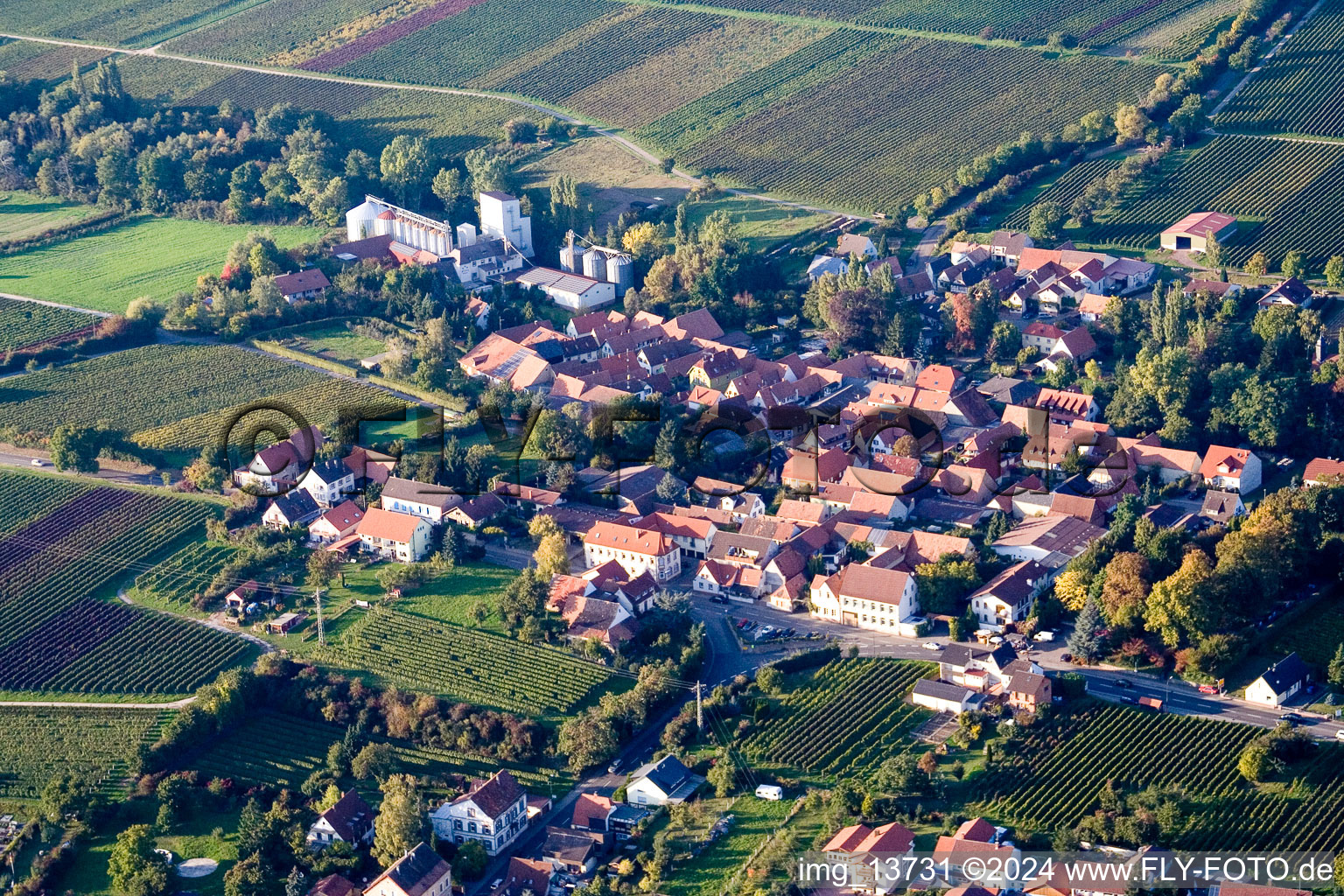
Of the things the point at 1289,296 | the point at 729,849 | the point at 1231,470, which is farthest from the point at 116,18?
the point at 729,849

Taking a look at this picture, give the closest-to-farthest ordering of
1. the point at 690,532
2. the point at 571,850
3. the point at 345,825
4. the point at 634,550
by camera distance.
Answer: the point at 571,850
the point at 345,825
the point at 634,550
the point at 690,532

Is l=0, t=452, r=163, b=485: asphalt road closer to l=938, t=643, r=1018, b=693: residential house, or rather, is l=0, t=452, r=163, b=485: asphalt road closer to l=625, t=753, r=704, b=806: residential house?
l=625, t=753, r=704, b=806: residential house

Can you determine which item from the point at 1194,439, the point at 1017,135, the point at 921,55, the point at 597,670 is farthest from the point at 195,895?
the point at 921,55

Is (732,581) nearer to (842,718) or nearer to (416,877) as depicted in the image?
(842,718)

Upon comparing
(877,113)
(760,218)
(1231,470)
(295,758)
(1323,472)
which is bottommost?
(295,758)

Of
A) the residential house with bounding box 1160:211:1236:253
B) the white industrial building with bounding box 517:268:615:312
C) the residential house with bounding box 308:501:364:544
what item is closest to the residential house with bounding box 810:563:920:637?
the residential house with bounding box 308:501:364:544

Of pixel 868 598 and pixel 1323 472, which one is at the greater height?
pixel 1323 472
